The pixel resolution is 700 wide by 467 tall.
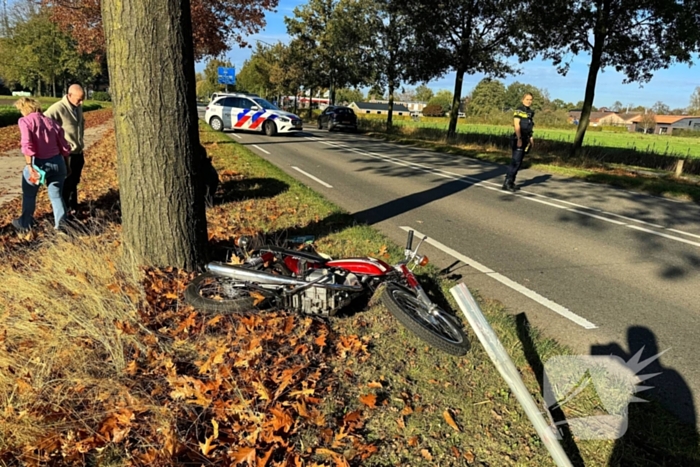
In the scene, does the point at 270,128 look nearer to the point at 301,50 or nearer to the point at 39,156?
the point at 39,156

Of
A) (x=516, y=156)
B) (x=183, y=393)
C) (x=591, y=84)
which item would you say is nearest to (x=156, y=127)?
(x=183, y=393)

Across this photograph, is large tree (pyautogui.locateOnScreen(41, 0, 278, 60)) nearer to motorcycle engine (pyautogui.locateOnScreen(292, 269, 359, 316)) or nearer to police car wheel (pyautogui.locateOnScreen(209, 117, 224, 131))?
police car wheel (pyautogui.locateOnScreen(209, 117, 224, 131))

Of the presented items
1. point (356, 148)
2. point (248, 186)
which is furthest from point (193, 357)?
point (356, 148)

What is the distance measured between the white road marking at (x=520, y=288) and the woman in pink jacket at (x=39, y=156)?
15.3 feet

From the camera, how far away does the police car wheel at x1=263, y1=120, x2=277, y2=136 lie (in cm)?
2336

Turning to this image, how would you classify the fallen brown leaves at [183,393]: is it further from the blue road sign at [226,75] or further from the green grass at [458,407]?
the blue road sign at [226,75]

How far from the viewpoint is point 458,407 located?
113 inches

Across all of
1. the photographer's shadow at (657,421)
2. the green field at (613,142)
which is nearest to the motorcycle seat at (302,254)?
the photographer's shadow at (657,421)

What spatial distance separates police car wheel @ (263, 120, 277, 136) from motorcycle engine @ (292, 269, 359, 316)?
20.8m

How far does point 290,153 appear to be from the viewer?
16.5 m

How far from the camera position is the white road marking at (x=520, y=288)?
4.21m

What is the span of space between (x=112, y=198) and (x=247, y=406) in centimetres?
619

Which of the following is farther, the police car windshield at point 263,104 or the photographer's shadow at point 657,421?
the police car windshield at point 263,104

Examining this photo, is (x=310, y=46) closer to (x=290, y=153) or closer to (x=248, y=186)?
(x=290, y=153)
